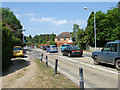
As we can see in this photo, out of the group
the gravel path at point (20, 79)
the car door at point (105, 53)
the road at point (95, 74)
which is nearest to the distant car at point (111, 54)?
the car door at point (105, 53)

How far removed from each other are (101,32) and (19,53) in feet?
61.1

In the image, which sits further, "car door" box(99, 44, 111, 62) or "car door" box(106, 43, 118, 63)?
"car door" box(99, 44, 111, 62)

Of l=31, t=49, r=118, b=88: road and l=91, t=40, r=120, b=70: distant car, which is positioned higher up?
l=91, t=40, r=120, b=70: distant car

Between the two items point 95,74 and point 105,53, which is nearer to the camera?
point 95,74

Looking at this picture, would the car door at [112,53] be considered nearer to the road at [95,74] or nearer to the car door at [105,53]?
the car door at [105,53]

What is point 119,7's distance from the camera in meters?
29.4

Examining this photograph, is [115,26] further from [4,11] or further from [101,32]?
[4,11]

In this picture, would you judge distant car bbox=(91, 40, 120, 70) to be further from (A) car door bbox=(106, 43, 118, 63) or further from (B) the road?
(B) the road

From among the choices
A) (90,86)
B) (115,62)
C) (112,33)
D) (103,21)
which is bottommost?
(90,86)

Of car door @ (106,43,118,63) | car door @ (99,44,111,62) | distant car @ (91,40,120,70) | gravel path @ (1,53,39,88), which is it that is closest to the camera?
gravel path @ (1,53,39,88)

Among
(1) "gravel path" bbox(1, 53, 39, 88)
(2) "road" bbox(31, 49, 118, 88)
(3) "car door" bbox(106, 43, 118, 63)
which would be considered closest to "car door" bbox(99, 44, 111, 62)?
(3) "car door" bbox(106, 43, 118, 63)

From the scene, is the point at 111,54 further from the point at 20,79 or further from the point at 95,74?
the point at 20,79

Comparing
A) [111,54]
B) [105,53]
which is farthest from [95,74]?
[105,53]

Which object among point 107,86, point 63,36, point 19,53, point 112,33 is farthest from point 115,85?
point 63,36
